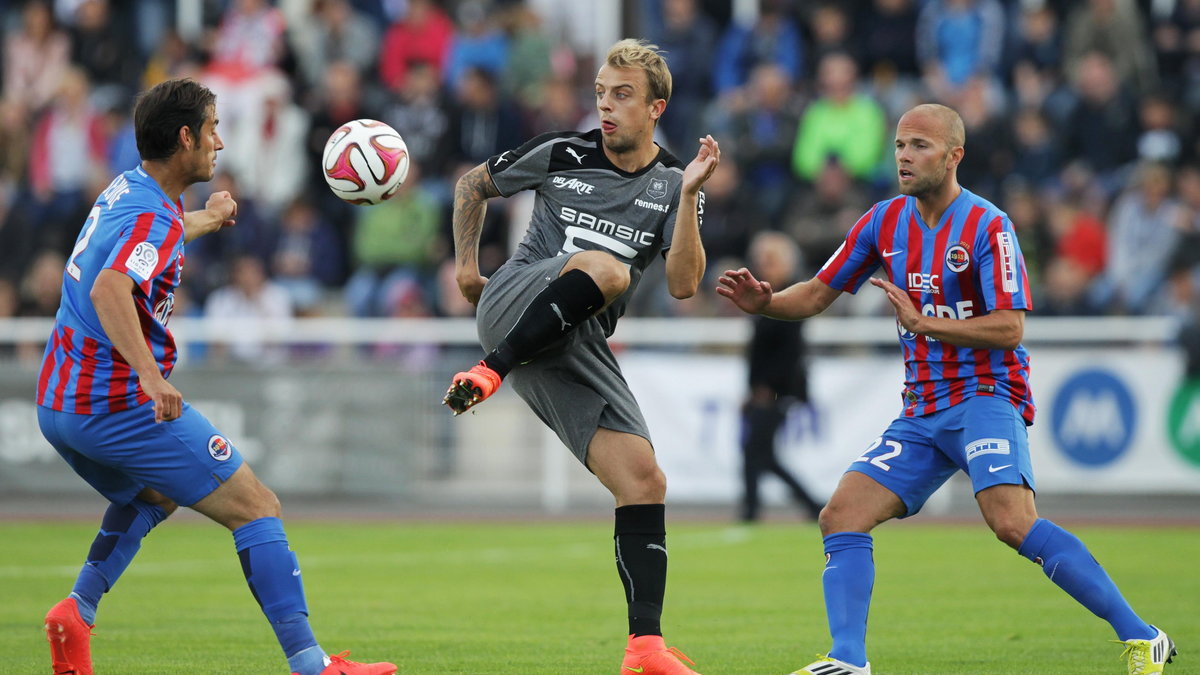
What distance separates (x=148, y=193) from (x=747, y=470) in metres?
9.41

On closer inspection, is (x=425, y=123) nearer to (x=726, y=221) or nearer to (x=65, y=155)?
(x=726, y=221)

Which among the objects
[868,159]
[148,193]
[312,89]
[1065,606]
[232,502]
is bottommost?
[1065,606]

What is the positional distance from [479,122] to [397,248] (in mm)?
1843

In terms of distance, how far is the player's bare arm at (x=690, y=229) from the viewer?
20.8ft

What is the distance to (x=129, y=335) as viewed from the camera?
5.91 m

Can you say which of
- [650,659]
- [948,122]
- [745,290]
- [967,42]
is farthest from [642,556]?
[967,42]

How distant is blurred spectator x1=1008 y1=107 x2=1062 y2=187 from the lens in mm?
17359

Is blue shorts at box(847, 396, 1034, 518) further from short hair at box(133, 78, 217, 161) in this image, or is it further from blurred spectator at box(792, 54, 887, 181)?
blurred spectator at box(792, 54, 887, 181)

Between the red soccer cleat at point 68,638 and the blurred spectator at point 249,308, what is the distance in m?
10.3

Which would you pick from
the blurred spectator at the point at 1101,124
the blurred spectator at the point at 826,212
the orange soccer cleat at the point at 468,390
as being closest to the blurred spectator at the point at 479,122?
the blurred spectator at the point at 826,212

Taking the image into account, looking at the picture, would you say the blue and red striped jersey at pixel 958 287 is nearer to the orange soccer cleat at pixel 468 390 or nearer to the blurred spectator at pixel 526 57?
the orange soccer cleat at pixel 468 390

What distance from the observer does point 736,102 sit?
61.3 feet

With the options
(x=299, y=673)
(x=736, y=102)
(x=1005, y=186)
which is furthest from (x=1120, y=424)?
(x=299, y=673)

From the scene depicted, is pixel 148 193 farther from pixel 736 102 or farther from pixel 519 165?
pixel 736 102
